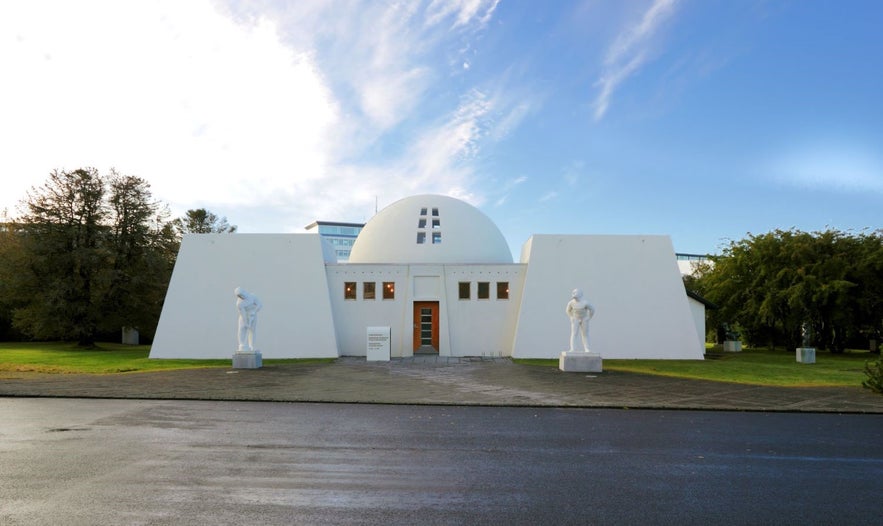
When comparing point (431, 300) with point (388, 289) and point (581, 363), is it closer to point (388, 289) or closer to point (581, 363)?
point (388, 289)

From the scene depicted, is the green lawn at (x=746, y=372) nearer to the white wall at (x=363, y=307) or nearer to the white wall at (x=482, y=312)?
the white wall at (x=482, y=312)

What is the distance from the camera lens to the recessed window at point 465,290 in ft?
77.9

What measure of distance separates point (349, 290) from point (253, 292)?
14.4 ft

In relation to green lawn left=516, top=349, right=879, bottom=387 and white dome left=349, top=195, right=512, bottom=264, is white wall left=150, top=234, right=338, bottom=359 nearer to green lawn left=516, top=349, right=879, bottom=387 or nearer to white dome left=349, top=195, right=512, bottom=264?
white dome left=349, top=195, right=512, bottom=264

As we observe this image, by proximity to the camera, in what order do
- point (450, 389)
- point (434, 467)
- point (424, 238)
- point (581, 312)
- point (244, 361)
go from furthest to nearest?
point (424, 238) → point (244, 361) → point (581, 312) → point (450, 389) → point (434, 467)

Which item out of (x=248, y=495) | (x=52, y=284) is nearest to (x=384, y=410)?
(x=248, y=495)

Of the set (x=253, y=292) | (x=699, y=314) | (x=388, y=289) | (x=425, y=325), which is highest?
(x=388, y=289)

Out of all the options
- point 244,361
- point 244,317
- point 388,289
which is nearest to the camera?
point 244,361

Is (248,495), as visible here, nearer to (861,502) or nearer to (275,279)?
(861,502)

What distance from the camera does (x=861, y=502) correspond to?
5.25 metres

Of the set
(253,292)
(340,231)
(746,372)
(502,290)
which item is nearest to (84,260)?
(253,292)

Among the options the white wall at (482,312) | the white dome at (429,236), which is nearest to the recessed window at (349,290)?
the white dome at (429,236)

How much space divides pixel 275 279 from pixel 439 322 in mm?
7961

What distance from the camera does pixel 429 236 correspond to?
85.4ft
